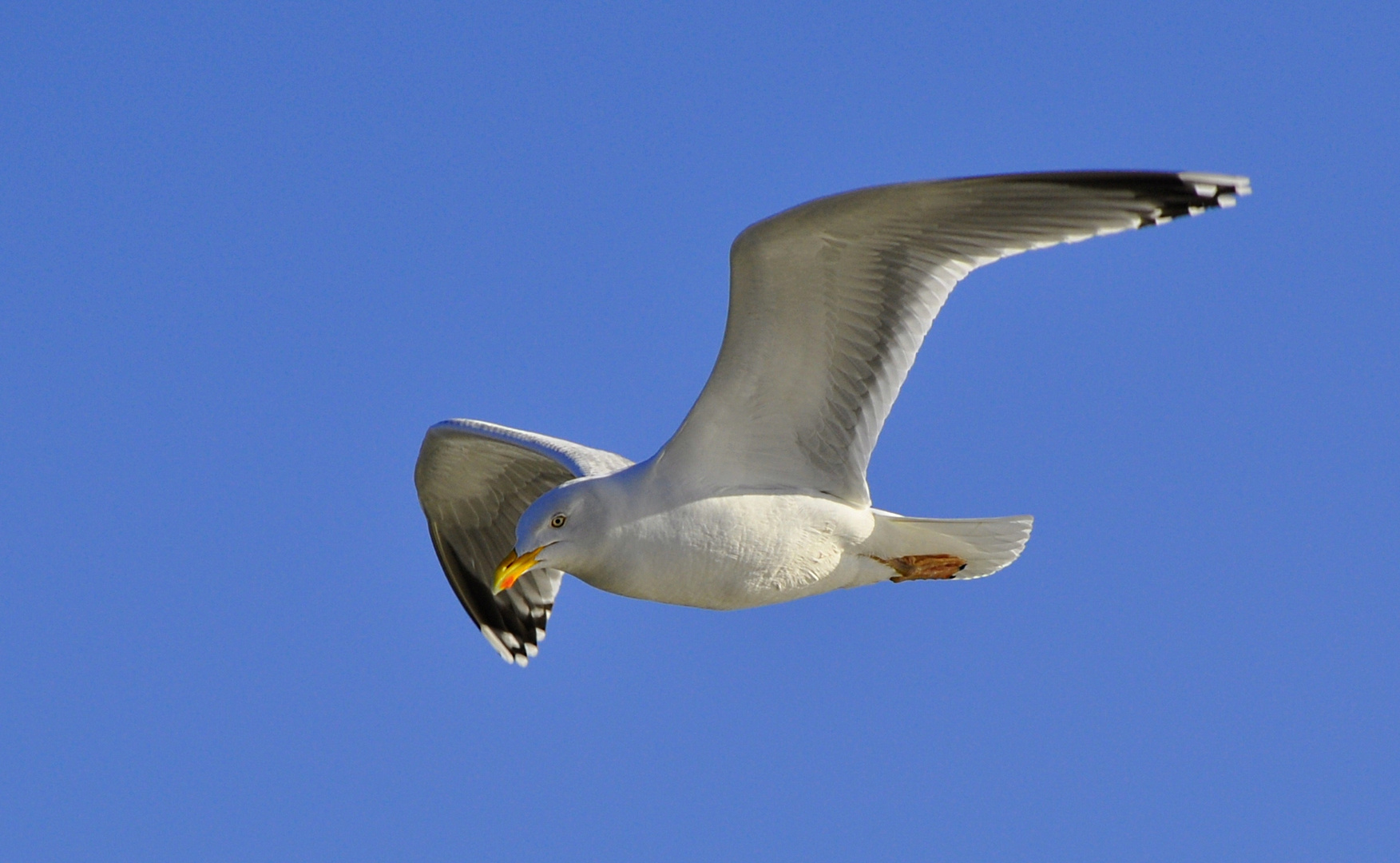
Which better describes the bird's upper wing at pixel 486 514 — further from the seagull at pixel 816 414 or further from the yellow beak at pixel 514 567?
the yellow beak at pixel 514 567

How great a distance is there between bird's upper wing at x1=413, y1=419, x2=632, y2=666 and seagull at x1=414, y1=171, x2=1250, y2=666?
1252mm

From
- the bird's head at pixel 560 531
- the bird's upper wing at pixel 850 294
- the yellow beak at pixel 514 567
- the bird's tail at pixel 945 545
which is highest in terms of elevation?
the bird's upper wing at pixel 850 294

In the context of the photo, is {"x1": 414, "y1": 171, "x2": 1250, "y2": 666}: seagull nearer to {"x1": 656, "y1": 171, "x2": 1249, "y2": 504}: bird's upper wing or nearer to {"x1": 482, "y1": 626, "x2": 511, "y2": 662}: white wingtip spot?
{"x1": 656, "y1": 171, "x2": 1249, "y2": 504}: bird's upper wing

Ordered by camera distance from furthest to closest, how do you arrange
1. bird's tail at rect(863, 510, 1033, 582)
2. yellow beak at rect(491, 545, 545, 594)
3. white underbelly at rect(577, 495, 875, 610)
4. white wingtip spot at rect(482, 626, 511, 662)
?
1. white wingtip spot at rect(482, 626, 511, 662)
2. bird's tail at rect(863, 510, 1033, 582)
3. white underbelly at rect(577, 495, 875, 610)
4. yellow beak at rect(491, 545, 545, 594)

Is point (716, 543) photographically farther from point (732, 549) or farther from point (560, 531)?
point (560, 531)

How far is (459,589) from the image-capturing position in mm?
9562

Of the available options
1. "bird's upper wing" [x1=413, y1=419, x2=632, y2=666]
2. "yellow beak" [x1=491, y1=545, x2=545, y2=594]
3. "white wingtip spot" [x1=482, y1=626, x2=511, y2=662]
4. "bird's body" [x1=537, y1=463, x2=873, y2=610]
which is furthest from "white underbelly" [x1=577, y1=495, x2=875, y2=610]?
"white wingtip spot" [x1=482, y1=626, x2=511, y2=662]

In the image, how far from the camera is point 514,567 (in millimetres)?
6805

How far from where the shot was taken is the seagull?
633 centimetres

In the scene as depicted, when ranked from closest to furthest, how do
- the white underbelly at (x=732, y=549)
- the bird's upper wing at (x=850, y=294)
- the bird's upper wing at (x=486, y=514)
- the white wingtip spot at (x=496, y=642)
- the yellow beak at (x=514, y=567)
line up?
the bird's upper wing at (x=850, y=294) < the yellow beak at (x=514, y=567) < the white underbelly at (x=732, y=549) < the bird's upper wing at (x=486, y=514) < the white wingtip spot at (x=496, y=642)

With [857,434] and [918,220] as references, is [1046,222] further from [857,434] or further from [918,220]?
[857,434]

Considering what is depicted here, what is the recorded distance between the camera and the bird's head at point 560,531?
22.4 feet

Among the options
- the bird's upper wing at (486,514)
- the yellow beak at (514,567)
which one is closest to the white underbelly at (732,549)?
the yellow beak at (514,567)

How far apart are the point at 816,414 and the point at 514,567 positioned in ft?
4.93
